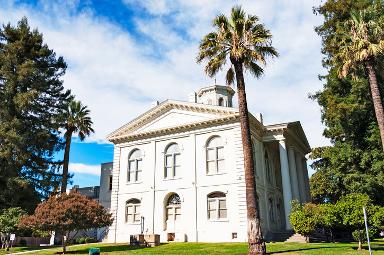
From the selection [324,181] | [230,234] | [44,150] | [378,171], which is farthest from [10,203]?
[378,171]

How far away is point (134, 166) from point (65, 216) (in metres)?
10.2

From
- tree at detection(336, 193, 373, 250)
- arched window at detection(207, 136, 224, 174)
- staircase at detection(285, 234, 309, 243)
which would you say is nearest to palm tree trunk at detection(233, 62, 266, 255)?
tree at detection(336, 193, 373, 250)

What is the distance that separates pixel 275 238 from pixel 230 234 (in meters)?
4.20

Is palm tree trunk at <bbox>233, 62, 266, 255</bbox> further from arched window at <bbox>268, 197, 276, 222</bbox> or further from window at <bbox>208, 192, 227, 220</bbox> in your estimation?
arched window at <bbox>268, 197, 276, 222</bbox>

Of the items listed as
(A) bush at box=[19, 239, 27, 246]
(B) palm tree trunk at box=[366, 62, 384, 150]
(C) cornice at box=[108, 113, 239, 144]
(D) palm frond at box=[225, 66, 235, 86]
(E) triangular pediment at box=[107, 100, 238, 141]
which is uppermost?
(E) triangular pediment at box=[107, 100, 238, 141]

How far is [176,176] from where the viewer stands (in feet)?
103

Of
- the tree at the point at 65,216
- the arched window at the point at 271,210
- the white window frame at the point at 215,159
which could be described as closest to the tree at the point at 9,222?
the tree at the point at 65,216

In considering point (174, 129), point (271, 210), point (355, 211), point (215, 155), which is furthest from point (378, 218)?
point (174, 129)

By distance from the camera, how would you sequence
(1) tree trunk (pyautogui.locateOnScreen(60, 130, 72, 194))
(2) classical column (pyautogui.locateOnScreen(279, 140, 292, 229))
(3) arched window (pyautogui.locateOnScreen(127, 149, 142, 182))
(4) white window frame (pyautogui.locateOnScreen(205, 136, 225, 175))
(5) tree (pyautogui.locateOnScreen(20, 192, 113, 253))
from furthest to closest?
1. (1) tree trunk (pyautogui.locateOnScreen(60, 130, 72, 194))
2. (3) arched window (pyautogui.locateOnScreen(127, 149, 142, 182))
3. (2) classical column (pyautogui.locateOnScreen(279, 140, 292, 229))
4. (4) white window frame (pyautogui.locateOnScreen(205, 136, 225, 175))
5. (5) tree (pyautogui.locateOnScreen(20, 192, 113, 253))

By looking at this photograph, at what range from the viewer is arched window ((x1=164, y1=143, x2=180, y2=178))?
31.7 metres

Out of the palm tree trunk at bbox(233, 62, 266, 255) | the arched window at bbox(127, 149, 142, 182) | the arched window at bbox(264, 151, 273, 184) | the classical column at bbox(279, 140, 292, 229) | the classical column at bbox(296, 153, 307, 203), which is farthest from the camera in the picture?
the classical column at bbox(296, 153, 307, 203)

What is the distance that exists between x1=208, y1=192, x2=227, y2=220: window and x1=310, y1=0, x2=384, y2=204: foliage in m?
9.61

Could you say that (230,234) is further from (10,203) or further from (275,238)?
(10,203)

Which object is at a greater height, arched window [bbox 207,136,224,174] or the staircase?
arched window [bbox 207,136,224,174]
